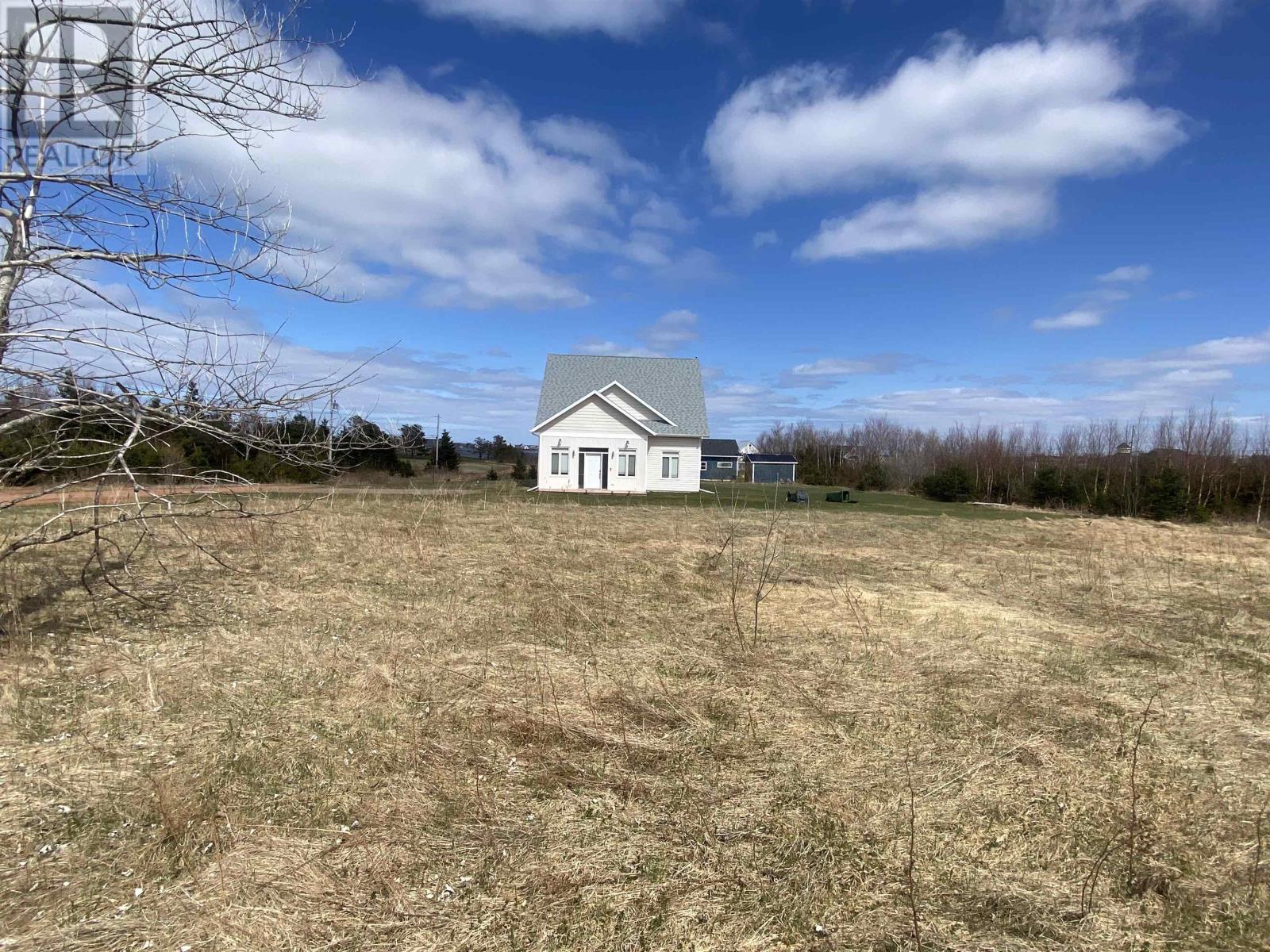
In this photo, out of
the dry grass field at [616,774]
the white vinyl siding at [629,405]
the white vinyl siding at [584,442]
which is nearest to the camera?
the dry grass field at [616,774]

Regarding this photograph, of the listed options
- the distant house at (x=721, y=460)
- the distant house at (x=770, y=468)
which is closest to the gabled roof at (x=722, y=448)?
the distant house at (x=721, y=460)

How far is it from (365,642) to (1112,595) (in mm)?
9491

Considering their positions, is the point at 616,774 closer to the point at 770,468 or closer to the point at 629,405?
the point at 629,405

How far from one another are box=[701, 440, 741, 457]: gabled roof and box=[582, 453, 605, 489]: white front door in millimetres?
22679

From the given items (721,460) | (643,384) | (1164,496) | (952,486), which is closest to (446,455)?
(643,384)

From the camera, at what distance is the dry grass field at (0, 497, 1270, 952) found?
237 centimetres

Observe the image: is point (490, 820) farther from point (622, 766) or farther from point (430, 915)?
point (622, 766)

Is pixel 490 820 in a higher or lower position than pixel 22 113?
lower

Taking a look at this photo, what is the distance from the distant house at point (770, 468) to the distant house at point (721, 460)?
6.98ft

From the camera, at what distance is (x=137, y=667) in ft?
15.1

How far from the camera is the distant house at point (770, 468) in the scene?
52.2 meters

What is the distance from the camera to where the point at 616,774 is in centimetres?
338

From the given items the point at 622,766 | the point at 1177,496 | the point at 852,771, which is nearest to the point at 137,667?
the point at 622,766

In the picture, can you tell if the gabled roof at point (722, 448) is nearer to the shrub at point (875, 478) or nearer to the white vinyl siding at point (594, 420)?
the shrub at point (875, 478)
